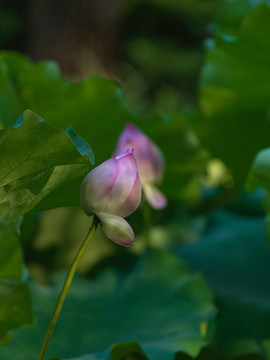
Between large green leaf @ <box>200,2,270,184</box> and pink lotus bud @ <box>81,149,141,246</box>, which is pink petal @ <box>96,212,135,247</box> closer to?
pink lotus bud @ <box>81,149,141,246</box>

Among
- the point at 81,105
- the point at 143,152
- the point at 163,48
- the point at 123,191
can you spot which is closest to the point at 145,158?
the point at 143,152

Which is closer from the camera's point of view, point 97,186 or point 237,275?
point 97,186

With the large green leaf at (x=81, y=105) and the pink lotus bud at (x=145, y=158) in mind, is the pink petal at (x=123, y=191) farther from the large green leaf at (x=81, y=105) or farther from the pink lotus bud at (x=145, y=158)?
the large green leaf at (x=81, y=105)

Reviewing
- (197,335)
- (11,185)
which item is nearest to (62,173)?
(11,185)

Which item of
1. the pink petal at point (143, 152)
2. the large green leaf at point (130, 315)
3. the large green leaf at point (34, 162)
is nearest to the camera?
the large green leaf at point (34, 162)

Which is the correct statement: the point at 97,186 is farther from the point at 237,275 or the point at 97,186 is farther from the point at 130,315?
the point at 237,275

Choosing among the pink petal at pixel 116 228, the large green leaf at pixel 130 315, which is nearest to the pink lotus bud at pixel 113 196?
the pink petal at pixel 116 228
